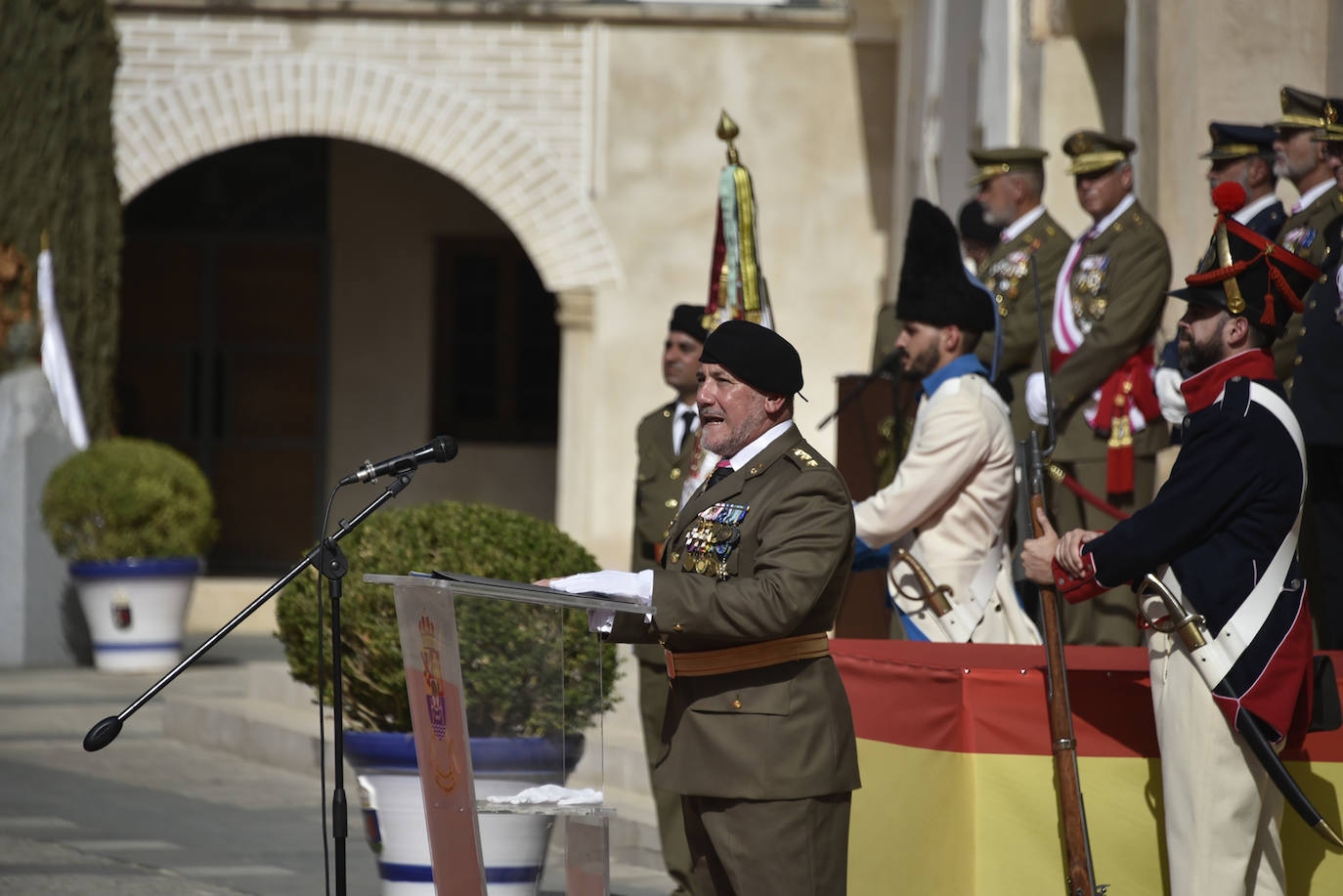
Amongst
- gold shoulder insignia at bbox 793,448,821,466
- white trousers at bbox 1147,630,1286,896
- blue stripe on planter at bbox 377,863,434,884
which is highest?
gold shoulder insignia at bbox 793,448,821,466

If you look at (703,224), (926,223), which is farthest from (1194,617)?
(703,224)

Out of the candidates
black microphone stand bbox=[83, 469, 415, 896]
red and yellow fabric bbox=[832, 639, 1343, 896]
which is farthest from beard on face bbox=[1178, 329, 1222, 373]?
black microphone stand bbox=[83, 469, 415, 896]

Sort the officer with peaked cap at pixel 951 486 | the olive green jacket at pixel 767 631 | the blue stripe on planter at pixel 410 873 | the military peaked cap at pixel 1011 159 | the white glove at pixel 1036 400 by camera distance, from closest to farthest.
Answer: the olive green jacket at pixel 767 631, the blue stripe on planter at pixel 410 873, the officer with peaked cap at pixel 951 486, the white glove at pixel 1036 400, the military peaked cap at pixel 1011 159

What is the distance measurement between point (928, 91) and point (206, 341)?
6.81m

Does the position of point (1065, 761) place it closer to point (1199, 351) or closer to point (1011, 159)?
point (1199, 351)

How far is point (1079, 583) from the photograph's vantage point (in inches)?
155

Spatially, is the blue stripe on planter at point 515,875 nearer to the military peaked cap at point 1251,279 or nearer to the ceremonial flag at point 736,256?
the military peaked cap at point 1251,279

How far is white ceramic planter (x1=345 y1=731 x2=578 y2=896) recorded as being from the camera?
3627mm

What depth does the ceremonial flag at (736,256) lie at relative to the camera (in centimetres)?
554

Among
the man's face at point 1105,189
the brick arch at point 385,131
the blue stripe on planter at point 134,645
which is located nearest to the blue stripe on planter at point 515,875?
the man's face at point 1105,189

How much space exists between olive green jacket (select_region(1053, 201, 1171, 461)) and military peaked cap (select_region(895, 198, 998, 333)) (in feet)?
3.93

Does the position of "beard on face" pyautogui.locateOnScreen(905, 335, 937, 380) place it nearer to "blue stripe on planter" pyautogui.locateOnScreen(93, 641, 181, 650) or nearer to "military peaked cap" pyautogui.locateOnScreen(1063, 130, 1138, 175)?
"military peaked cap" pyautogui.locateOnScreen(1063, 130, 1138, 175)

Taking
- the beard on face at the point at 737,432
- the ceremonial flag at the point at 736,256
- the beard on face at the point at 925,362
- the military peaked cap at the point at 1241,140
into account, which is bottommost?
the beard on face at the point at 737,432

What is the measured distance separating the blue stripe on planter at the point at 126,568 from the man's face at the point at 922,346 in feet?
22.9
